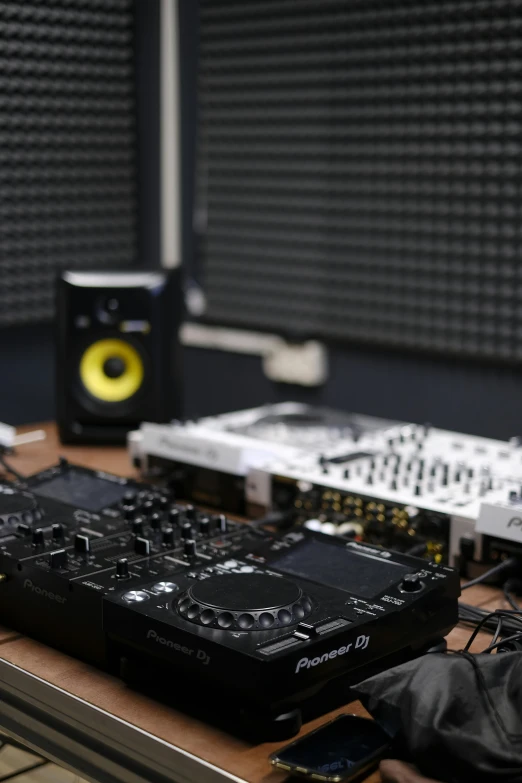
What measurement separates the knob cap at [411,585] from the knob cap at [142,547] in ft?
1.20

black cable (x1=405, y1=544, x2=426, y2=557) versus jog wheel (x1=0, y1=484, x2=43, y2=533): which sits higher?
jog wheel (x1=0, y1=484, x2=43, y2=533)

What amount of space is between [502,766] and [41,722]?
24.0 inches

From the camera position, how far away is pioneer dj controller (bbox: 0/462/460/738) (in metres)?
1.16

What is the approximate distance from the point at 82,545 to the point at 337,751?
51 centimetres

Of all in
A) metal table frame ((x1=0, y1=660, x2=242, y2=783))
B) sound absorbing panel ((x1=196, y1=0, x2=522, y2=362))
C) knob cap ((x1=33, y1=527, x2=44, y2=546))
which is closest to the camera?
metal table frame ((x1=0, y1=660, x2=242, y2=783))

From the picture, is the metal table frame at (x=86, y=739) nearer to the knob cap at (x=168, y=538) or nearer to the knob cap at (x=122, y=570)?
the knob cap at (x=122, y=570)

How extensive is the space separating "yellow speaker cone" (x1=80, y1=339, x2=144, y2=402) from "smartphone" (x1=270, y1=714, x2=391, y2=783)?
1.45 m

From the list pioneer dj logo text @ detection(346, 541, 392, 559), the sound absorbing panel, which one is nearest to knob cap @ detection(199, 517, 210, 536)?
pioneer dj logo text @ detection(346, 541, 392, 559)

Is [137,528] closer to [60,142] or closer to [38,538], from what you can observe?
[38,538]

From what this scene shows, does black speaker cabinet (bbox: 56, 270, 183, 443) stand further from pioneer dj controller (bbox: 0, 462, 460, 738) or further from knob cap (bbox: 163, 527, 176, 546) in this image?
knob cap (bbox: 163, 527, 176, 546)

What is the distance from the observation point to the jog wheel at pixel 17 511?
5.27 feet

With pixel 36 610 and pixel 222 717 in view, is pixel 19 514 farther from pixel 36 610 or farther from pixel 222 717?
pixel 222 717

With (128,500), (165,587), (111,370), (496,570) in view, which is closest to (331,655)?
(165,587)

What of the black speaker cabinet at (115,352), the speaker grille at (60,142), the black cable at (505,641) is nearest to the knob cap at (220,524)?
the black cable at (505,641)
